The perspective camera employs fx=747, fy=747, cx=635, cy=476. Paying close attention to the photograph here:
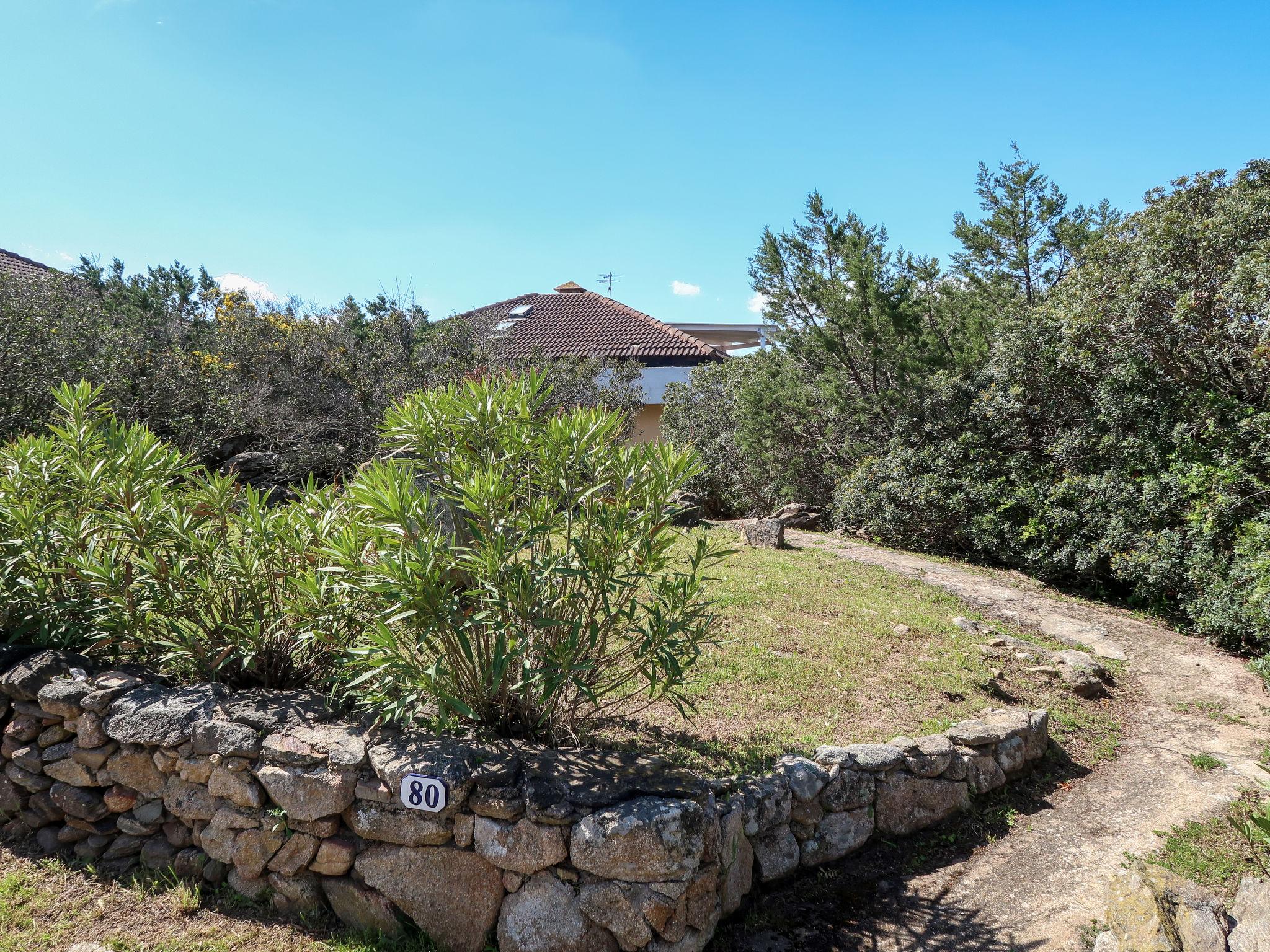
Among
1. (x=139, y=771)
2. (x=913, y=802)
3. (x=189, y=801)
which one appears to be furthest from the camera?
(x=913, y=802)

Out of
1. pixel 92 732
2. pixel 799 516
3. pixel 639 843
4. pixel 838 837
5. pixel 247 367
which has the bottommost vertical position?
pixel 838 837

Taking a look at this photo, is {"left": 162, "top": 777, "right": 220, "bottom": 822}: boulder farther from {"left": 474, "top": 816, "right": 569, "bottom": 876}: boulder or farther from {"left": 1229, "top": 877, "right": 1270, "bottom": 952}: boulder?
{"left": 1229, "top": 877, "right": 1270, "bottom": 952}: boulder

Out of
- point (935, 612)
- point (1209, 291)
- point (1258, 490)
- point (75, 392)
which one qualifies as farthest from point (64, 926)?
point (1209, 291)

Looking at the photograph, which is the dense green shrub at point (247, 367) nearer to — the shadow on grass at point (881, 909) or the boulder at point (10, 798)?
the boulder at point (10, 798)

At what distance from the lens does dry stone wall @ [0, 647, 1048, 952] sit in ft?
10.5

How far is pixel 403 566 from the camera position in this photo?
3.28 m

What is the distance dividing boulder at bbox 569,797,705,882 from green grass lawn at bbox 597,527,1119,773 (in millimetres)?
942

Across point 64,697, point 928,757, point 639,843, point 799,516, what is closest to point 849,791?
point 928,757

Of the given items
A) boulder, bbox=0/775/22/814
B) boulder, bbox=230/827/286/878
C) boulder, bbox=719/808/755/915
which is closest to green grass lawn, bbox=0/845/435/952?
boulder, bbox=230/827/286/878

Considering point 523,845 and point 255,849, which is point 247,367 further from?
point 523,845

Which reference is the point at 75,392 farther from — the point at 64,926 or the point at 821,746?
the point at 821,746

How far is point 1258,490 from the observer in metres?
7.45

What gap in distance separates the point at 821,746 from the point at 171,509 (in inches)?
154

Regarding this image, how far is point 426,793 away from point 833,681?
11.0 ft
